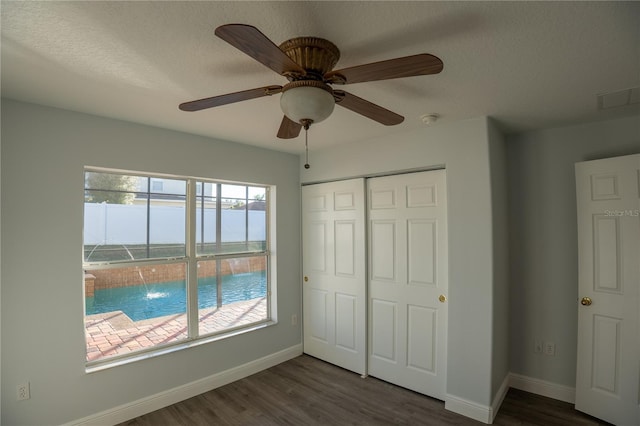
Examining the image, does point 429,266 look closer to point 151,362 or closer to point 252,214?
point 252,214

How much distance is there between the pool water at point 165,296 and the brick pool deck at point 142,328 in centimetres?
5

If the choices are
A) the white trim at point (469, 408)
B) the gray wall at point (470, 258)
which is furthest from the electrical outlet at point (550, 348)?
the white trim at point (469, 408)

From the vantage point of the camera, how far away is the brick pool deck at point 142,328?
2533 millimetres

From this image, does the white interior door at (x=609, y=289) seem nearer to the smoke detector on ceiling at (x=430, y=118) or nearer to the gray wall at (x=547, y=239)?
the gray wall at (x=547, y=239)

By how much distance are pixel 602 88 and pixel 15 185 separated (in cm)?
388

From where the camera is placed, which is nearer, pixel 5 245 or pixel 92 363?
pixel 5 245

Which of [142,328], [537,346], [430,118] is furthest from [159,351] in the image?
[537,346]

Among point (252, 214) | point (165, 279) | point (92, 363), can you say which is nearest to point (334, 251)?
point (252, 214)

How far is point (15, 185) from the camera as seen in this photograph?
2.13 m

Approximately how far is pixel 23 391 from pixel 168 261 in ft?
4.06

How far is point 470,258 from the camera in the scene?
259 cm

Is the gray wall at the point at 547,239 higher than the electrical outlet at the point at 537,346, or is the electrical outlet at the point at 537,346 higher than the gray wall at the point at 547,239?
the gray wall at the point at 547,239

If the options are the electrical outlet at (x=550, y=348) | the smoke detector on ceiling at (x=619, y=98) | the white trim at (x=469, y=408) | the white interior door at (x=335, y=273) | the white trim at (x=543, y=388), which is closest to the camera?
the smoke detector on ceiling at (x=619, y=98)

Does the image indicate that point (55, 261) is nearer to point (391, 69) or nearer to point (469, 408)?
point (391, 69)
